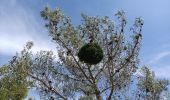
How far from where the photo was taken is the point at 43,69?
22.3 metres

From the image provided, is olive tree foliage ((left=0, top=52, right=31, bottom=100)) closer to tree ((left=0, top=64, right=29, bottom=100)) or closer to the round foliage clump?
tree ((left=0, top=64, right=29, bottom=100))

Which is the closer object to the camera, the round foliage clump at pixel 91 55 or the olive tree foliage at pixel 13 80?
the round foliage clump at pixel 91 55

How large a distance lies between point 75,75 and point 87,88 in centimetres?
123

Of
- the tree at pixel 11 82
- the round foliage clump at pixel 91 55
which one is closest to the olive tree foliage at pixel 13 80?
the tree at pixel 11 82

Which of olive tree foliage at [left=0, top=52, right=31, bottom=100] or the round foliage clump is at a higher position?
olive tree foliage at [left=0, top=52, right=31, bottom=100]

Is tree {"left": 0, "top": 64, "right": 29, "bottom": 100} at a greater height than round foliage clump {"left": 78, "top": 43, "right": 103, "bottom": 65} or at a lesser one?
greater

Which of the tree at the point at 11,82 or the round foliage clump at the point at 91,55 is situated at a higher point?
the tree at the point at 11,82

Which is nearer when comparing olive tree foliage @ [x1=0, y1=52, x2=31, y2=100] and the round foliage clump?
the round foliage clump

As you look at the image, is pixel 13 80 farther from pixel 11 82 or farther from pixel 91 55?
pixel 91 55

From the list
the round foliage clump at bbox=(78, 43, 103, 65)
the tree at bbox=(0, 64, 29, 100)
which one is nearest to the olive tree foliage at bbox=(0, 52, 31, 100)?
the tree at bbox=(0, 64, 29, 100)

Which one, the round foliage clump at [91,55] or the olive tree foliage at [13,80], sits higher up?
the olive tree foliage at [13,80]

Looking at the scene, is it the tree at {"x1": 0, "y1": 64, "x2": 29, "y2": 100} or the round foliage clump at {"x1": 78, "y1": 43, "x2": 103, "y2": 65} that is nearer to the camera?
the round foliage clump at {"x1": 78, "y1": 43, "x2": 103, "y2": 65}

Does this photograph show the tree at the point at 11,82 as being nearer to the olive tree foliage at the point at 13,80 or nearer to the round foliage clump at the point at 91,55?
the olive tree foliage at the point at 13,80

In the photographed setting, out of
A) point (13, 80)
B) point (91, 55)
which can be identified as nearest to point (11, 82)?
point (13, 80)
